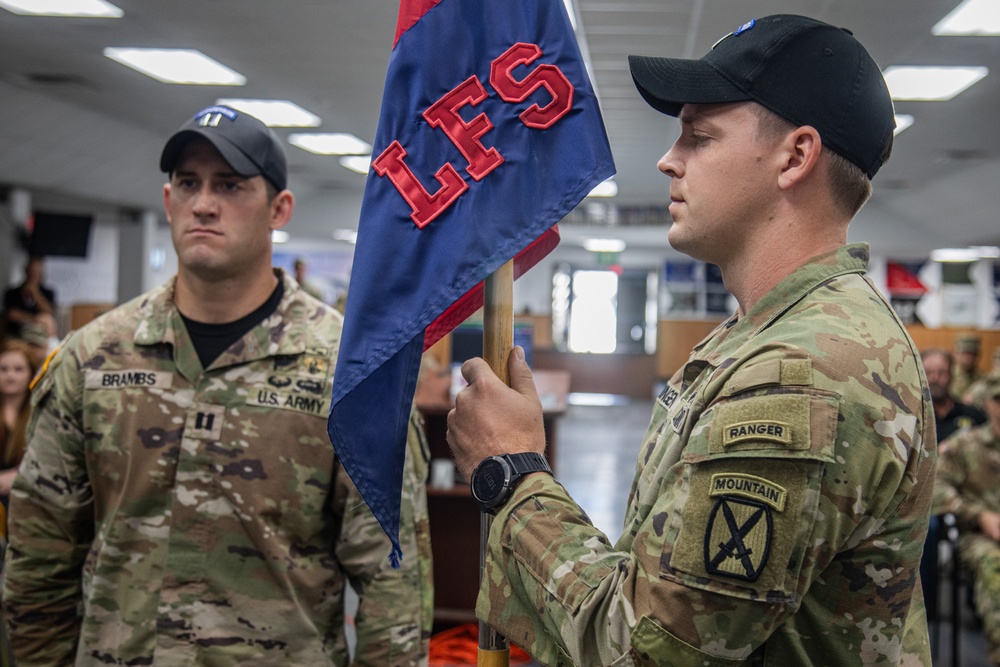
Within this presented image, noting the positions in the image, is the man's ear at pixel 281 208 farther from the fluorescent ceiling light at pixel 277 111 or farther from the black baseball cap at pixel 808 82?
the fluorescent ceiling light at pixel 277 111

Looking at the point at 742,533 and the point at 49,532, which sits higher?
the point at 742,533

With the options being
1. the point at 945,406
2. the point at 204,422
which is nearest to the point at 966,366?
the point at 945,406

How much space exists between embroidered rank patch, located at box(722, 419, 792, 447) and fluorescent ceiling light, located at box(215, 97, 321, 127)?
27.2 ft

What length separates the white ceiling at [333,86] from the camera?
223 inches

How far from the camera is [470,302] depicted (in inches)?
53.5

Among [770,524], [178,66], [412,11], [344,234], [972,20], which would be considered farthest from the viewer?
[344,234]

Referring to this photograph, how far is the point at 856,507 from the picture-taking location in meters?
0.88

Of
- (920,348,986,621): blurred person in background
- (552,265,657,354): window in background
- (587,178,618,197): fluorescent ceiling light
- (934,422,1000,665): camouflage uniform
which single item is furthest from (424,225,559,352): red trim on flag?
(552,265,657,354): window in background

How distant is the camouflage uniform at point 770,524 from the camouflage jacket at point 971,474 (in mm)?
3807

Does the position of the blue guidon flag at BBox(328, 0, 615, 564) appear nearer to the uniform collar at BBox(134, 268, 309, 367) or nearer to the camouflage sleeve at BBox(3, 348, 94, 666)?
the uniform collar at BBox(134, 268, 309, 367)

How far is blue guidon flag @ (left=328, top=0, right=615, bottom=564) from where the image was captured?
1.19m

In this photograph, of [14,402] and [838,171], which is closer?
[838,171]

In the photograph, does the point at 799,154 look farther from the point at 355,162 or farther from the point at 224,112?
the point at 355,162

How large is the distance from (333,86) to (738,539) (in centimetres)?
774
